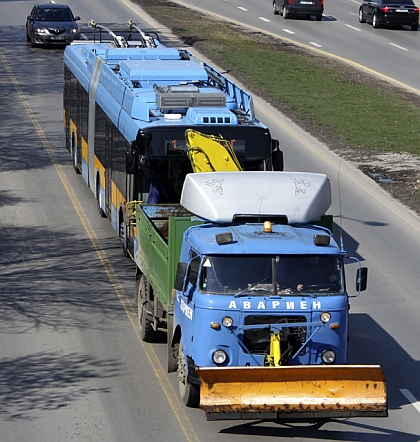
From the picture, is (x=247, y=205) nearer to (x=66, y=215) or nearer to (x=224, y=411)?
(x=224, y=411)

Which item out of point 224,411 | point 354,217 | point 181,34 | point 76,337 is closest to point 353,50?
point 181,34

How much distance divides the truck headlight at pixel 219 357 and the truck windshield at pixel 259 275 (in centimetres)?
71

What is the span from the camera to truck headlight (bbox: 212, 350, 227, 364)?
11.9 meters

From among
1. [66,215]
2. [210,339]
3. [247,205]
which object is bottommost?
[66,215]

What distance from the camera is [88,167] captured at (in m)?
22.5

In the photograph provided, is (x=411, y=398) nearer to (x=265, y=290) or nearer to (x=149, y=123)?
(x=265, y=290)

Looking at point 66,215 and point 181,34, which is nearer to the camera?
point 66,215

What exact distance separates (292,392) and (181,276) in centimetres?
203

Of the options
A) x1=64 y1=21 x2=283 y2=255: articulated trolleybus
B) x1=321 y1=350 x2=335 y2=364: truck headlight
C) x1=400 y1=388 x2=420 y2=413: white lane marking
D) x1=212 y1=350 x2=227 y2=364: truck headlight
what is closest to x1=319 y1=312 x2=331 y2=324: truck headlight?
x1=321 y1=350 x2=335 y2=364: truck headlight

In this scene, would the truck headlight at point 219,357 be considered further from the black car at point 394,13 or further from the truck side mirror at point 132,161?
the black car at point 394,13

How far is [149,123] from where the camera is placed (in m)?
17.0

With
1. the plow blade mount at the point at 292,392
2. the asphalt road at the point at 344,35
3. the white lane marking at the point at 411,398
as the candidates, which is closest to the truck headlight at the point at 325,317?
the plow blade mount at the point at 292,392

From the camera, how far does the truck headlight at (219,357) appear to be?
1186 centimetres

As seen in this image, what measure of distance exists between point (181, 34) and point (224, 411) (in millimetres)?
35967
